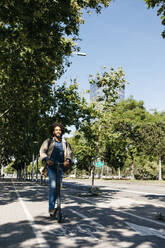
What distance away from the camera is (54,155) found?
19.9 ft

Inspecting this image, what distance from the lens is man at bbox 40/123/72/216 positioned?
232 inches

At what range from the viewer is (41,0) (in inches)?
300

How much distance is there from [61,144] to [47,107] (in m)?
15.0

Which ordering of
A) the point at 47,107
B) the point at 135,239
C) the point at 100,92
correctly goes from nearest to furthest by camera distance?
the point at 135,239
the point at 100,92
the point at 47,107

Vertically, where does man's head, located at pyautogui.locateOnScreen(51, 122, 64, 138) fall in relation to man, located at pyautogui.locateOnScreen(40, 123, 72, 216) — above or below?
above

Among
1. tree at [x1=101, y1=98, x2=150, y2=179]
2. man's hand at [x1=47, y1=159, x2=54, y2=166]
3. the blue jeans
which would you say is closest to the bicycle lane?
the blue jeans

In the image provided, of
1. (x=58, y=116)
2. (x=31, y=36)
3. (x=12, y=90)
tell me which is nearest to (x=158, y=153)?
(x=58, y=116)

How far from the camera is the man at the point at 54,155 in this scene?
232 inches

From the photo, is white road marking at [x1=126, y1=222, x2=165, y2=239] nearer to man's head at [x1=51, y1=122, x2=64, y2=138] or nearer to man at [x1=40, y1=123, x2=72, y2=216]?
man at [x1=40, y1=123, x2=72, y2=216]

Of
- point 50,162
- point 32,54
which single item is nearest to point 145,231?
point 50,162

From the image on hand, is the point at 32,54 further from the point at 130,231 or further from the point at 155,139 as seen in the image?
the point at 155,139

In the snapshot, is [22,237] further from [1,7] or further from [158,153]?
[158,153]

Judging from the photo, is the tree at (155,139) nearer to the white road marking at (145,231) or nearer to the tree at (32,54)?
the tree at (32,54)

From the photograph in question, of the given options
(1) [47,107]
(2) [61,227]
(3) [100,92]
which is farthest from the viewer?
(1) [47,107]
